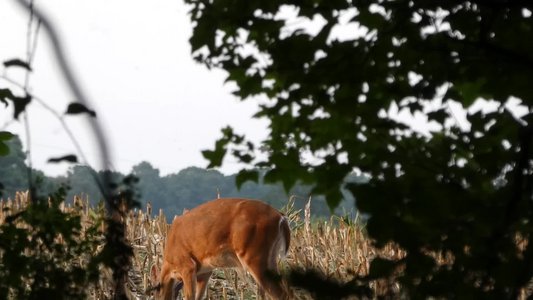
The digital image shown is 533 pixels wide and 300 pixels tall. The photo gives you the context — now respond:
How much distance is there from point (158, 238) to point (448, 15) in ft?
33.4

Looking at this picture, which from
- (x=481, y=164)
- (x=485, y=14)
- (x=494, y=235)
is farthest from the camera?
(x=485, y=14)

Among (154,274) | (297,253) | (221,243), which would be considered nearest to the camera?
(221,243)

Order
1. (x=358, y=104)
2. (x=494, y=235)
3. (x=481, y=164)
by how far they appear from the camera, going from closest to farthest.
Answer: (x=494, y=235) < (x=481, y=164) < (x=358, y=104)

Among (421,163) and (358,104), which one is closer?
(421,163)

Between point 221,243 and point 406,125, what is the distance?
27.9 ft

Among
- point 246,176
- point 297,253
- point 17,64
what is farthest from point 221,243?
point 246,176

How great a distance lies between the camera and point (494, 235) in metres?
3.01

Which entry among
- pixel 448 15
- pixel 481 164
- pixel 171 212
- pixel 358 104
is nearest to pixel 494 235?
pixel 481 164

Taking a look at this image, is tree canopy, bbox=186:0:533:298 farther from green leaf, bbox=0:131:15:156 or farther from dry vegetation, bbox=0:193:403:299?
dry vegetation, bbox=0:193:403:299

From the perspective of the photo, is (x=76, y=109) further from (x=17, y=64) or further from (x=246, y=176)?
(x=246, y=176)

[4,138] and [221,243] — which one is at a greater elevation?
[4,138]

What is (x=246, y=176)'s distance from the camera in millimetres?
4016

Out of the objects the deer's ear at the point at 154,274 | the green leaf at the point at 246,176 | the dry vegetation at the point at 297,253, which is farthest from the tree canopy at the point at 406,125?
the deer's ear at the point at 154,274

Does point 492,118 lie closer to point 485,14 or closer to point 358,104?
point 485,14
